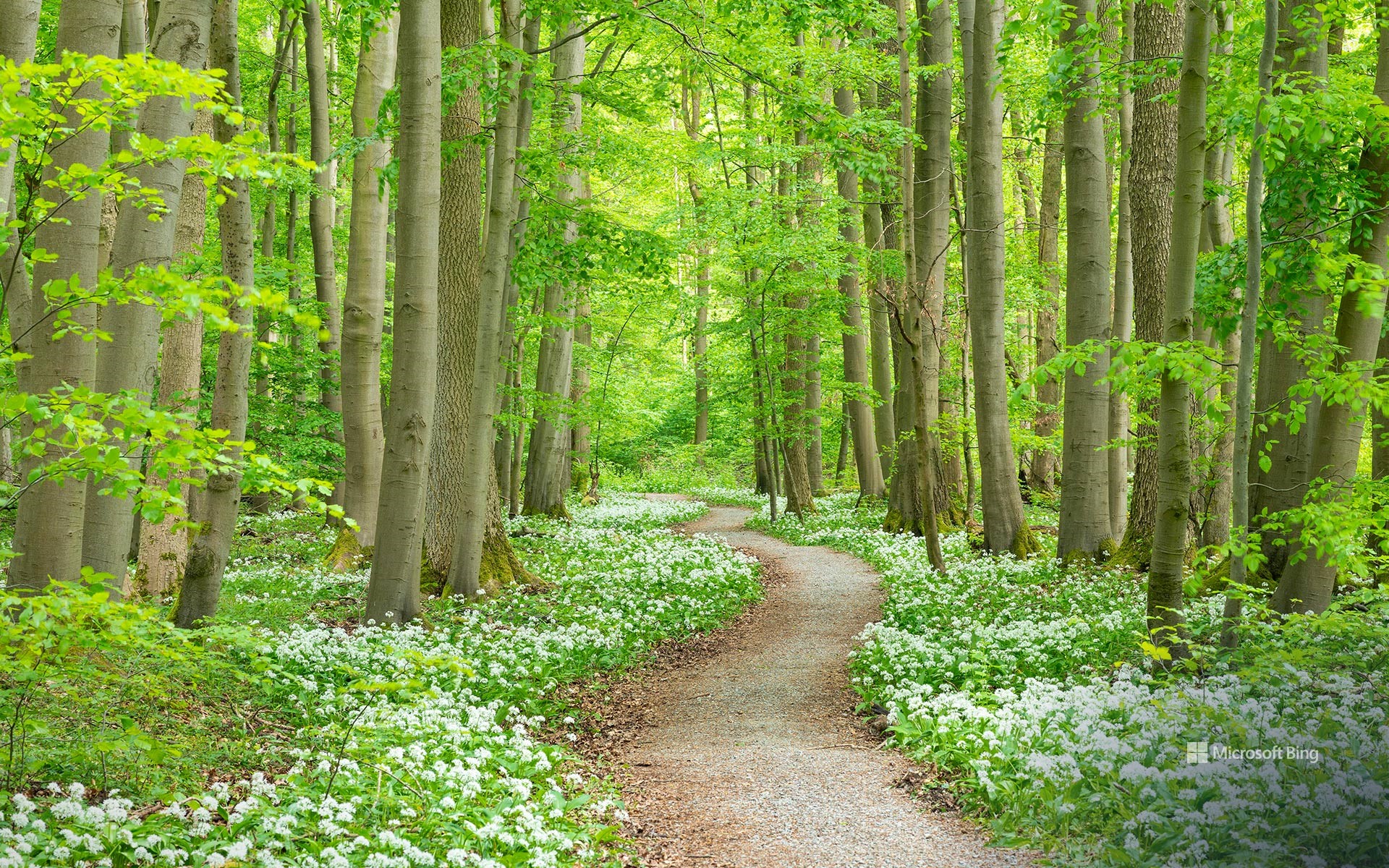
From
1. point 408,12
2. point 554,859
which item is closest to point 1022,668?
point 554,859

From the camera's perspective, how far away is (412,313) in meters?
8.20

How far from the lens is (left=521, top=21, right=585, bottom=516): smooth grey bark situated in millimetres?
16938

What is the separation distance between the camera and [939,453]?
672 inches

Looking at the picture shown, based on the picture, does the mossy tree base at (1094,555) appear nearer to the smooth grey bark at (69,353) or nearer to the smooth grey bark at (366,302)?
the smooth grey bark at (366,302)

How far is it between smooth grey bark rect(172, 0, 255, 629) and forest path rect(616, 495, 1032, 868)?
3.67 meters

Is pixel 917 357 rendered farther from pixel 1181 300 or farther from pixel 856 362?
pixel 856 362

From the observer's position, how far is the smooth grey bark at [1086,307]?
10836 mm

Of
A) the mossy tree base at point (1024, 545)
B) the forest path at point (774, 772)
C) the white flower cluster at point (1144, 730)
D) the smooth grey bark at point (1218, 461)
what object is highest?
the smooth grey bark at point (1218, 461)

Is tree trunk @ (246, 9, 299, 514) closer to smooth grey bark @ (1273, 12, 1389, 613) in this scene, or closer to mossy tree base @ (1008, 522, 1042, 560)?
mossy tree base @ (1008, 522, 1042, 560)

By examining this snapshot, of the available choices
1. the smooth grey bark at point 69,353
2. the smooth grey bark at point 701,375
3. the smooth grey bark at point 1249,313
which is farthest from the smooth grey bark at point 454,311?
the smooth grey bark at point 701,375

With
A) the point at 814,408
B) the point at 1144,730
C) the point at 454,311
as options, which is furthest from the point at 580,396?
the point at 1144,730

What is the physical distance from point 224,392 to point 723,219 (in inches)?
470

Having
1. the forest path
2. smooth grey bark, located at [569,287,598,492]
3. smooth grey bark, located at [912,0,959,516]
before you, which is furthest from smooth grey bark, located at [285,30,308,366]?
smooth grey bark, located at [912,0,959,516]

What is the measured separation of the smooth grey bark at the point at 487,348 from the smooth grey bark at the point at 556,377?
18.3 ft
